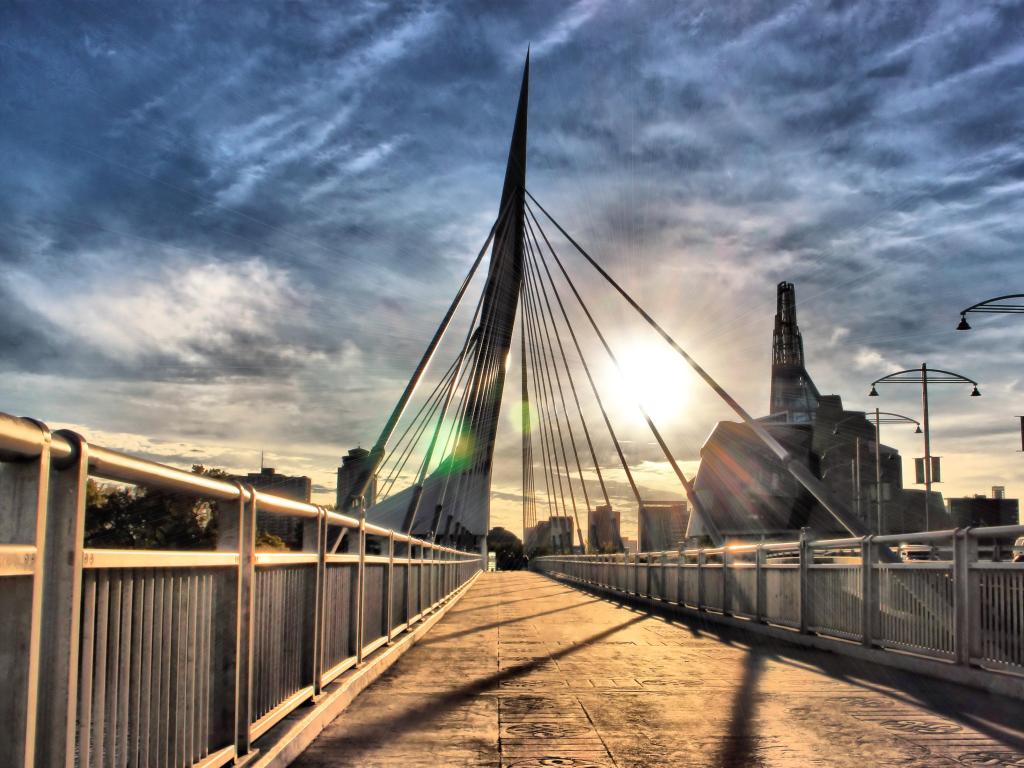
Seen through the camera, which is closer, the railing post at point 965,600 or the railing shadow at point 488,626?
the railing post at point 965,600

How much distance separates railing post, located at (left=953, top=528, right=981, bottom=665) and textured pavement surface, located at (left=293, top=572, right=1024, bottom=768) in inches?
17.3

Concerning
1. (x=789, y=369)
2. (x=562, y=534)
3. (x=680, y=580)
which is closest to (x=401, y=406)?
(x=680, y=580)

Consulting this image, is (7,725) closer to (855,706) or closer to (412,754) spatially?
(412,754)

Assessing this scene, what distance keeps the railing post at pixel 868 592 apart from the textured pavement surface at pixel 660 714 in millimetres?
484

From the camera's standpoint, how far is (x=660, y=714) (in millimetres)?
7102

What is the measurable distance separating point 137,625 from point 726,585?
14871 millimetres

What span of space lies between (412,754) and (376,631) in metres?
4.51

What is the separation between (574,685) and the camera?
8758 millimetres

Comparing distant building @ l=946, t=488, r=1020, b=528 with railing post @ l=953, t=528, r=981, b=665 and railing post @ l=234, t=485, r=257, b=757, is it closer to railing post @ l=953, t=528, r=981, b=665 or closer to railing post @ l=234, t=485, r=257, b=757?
railing post @ l=953, t=528, r=981, b=665

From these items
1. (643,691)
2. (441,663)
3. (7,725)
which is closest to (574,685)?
(643,691)

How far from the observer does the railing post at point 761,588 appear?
15117 millimetres

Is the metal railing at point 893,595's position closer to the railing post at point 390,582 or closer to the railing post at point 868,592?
the railing post at point 868,592

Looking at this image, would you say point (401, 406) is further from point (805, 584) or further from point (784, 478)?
point (784, 478)

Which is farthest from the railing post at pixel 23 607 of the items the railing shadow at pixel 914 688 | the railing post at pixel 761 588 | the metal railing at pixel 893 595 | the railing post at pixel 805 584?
the railing post at pixel 761 588
